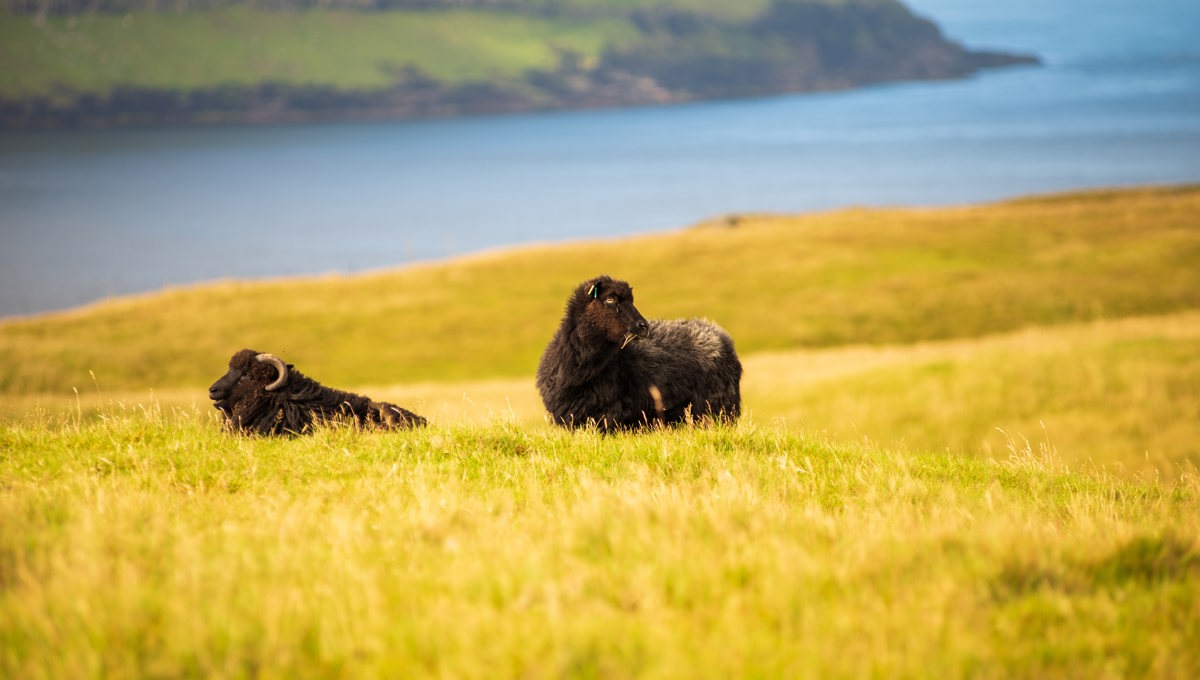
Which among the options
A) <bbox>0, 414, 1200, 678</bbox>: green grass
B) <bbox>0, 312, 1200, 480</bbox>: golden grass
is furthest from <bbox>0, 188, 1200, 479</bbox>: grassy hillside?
<bbox>0, 414, 1200, 678</bbox>: green grass

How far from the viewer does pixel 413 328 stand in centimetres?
5034

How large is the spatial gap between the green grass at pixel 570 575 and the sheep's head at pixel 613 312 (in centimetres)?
279

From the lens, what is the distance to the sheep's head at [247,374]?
12102mm

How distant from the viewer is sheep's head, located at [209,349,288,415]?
12.1m

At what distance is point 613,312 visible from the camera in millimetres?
11781

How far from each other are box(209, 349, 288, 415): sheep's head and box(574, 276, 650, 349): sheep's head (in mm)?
3793

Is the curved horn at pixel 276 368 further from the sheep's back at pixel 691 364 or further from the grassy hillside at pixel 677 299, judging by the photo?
the grassy hillside at pixel 677 299

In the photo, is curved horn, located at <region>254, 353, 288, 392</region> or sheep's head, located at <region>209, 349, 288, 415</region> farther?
sheep's head, located at <region>209, 349, 288, 415</region>

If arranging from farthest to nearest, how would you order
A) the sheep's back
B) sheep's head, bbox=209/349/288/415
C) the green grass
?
the sheep's back → sheep's head, bbox=209/349/288/415 → the green grass

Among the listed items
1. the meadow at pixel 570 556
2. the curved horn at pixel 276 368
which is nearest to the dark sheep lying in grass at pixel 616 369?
the meadow at pixel 570 556

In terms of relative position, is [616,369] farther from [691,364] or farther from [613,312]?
[691,364]

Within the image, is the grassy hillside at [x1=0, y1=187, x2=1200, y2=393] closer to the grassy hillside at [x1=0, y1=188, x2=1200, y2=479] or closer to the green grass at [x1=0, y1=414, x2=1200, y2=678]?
the grassy hillside at [x1=0, y1=188, x2=1200, y2=479]

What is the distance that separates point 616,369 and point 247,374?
452cm

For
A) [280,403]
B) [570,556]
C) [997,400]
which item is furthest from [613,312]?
[997,400]
